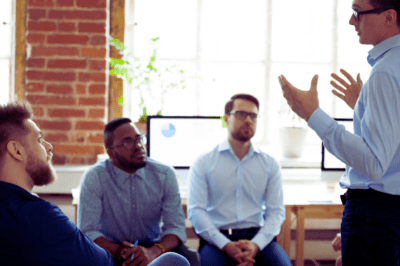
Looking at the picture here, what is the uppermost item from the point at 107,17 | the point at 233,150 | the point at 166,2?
the point at 166,2

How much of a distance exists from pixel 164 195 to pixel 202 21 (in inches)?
73.9

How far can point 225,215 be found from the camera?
2295mm

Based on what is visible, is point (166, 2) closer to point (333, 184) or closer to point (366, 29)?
point (333, 184)

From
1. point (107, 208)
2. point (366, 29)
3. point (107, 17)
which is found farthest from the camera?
point (107, 17)

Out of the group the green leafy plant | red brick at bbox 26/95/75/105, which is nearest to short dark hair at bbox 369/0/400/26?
the green leafy plant

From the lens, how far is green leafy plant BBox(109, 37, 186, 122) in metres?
2.90

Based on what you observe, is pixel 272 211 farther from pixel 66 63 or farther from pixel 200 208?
pixel 66 63

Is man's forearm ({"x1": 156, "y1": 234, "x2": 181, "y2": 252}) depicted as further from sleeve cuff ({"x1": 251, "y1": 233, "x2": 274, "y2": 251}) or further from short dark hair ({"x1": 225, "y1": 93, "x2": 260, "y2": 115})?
short dark hair ({"x1": 225, "y1": 93, "x2": 260, "y2": 115})

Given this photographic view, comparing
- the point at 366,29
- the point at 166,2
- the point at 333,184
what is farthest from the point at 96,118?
the point at 366,29

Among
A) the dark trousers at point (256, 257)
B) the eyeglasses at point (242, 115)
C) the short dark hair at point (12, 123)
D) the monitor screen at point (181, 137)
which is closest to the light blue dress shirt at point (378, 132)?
the short dark hair at point (12, 123)

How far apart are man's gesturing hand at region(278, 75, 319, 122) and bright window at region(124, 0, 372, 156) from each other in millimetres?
2133

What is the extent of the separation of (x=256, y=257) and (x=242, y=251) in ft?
0.29

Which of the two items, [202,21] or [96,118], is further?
[202,21]

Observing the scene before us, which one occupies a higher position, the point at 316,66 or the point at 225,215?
the point at 316,66
